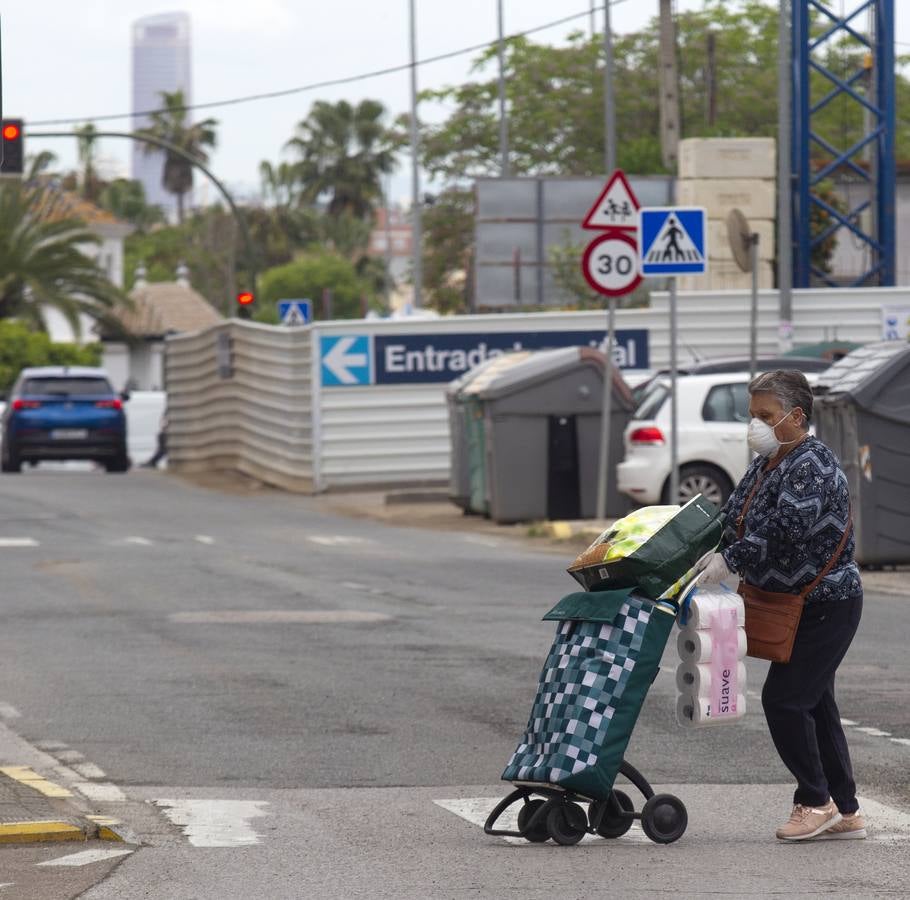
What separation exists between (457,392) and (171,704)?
501 inches

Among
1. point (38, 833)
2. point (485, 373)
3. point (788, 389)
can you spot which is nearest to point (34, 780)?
point (38, 833)

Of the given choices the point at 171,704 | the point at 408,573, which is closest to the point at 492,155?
the point at 408,573

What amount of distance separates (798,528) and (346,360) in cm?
2114

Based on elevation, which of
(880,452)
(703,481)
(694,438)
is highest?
(880,452)

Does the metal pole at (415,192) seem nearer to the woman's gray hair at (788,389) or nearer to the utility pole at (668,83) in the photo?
the utility pole at (668,83)

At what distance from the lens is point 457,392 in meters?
22.5

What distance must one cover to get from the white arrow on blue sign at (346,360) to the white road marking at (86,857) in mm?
20862

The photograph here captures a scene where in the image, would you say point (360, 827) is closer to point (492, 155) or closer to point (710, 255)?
point (710, 255)

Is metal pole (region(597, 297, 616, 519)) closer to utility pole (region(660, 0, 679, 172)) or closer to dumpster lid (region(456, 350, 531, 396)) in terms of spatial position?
dumpster lid (region(456, 350, 531, 396))

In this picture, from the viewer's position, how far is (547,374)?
2105cm

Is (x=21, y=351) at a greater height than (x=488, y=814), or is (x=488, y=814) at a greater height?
(x=488, y=814)

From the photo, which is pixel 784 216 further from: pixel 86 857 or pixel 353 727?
pixel 86 857

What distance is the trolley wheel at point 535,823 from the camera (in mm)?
6566

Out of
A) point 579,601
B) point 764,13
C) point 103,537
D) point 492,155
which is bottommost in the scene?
point 103,537
